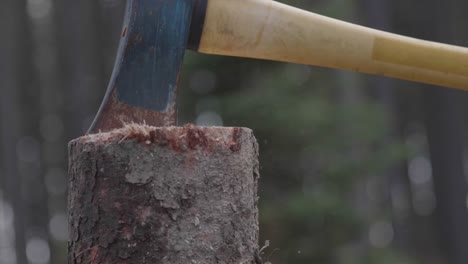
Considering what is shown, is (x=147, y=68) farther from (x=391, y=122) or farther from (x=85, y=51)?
(x=85, y=51)

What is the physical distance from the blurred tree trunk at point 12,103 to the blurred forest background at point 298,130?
4 cm

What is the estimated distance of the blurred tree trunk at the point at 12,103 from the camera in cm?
1927

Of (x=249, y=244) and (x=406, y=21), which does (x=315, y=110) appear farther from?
(x=406, y=21)

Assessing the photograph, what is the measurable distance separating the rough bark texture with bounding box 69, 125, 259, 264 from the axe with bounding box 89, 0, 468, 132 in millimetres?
151

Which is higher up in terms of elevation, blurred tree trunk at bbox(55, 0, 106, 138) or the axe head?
blurred tree trunk at bbox(55, 0, 106, 138)

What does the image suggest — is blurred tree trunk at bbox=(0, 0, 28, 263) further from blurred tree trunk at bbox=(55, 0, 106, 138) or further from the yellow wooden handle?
the yellow wooden handle

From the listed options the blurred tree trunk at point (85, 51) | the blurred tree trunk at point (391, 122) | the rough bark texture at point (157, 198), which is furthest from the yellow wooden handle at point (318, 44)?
the blurred tree trunk at point (85, 51)

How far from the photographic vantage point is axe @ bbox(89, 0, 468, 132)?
76.7 inches

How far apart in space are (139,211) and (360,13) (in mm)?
13545

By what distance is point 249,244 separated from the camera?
6.18ft

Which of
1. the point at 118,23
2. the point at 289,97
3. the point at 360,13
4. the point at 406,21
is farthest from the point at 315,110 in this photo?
the point at 118,23

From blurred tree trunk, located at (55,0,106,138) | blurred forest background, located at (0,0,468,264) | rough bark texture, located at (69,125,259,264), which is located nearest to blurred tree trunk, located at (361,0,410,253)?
blurred forest background, located at (0,0,468,264)

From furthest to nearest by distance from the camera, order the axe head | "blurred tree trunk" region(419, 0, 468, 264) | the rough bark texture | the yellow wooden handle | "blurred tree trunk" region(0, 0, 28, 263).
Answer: "blurred tree trunk" region(0, 0, 28, 263) → "blurred tree trunk" region(419, 0, 468, 264) → the yellow wooden handle → the axe head → the rough bark texture

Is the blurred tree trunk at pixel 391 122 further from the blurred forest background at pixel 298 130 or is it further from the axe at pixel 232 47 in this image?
the axe at pixel 232 47
